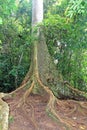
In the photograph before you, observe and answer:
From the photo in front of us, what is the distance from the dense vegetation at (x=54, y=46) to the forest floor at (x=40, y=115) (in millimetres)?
2520

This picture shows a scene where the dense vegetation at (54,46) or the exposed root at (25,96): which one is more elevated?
the dense vegetation at (54,46)

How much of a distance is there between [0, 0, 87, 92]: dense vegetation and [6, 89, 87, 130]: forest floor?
2.52 meters

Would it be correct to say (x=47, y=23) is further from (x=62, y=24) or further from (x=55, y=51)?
(x=55, y=51)

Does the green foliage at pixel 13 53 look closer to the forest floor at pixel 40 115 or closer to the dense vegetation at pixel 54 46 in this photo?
the dense vegetation at pixel 54 46

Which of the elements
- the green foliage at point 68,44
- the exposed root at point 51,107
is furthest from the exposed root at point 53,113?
the green foliage at point 68,44

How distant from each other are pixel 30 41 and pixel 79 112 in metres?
3.72

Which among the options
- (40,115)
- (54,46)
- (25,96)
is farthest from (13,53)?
(40,115)

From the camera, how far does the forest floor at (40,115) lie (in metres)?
6.49

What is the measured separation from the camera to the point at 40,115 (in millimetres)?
7207

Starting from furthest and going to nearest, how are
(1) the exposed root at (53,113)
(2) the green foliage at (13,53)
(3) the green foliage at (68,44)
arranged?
(2) the green foliage at (13,53)
(3) the green foliage at (68,44)
(1) the exposed root at (53,113)

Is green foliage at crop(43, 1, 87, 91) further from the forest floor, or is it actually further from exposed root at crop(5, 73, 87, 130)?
the forest floor

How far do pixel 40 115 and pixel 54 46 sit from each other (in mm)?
4001

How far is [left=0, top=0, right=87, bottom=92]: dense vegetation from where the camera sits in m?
9.87

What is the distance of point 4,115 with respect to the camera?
20.2 feet
